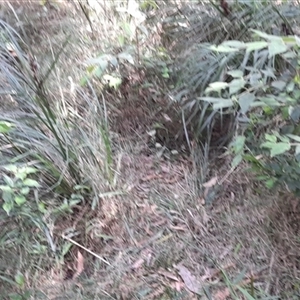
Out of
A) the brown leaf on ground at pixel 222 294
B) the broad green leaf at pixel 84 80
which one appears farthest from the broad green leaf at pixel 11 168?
the brown leaf on ground at pixel 222 294

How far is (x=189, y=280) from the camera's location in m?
1.67

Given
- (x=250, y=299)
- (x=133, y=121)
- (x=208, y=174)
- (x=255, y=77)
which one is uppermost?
(x=255, y=77)

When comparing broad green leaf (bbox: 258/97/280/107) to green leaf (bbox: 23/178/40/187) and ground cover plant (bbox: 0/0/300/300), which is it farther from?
green leaf (bbox: 23/178/40/187)

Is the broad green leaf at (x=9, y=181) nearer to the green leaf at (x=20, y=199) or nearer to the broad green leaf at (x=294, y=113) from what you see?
the green leaf at (x=20, y=199)

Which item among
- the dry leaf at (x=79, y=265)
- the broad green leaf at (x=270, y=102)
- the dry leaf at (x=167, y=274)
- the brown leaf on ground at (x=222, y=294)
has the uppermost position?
the broad green leaf at (x=270, y=102)

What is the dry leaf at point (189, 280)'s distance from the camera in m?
1.65

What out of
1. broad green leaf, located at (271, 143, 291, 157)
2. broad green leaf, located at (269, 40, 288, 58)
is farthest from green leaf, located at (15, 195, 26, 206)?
broad green leaf, located at (269, 40, 288, 58)

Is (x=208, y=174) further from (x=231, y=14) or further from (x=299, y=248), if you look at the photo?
(x=231, y=14)

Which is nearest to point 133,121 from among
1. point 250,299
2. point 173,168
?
point 173,168

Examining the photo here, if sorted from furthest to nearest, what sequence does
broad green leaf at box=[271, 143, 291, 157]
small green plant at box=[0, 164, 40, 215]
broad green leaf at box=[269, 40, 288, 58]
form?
small green plant at box=[0, 164, 40, 215] < broad green leaf at box=[271, 143, 291, 157] < broad green leaf at box=[269, 40, 288, 58]

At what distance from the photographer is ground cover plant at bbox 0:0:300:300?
1.67 meters

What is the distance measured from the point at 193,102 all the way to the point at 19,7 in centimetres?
108

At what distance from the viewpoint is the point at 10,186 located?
1741 millimetres

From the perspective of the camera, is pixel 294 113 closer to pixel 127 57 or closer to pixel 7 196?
pixel 127 57
